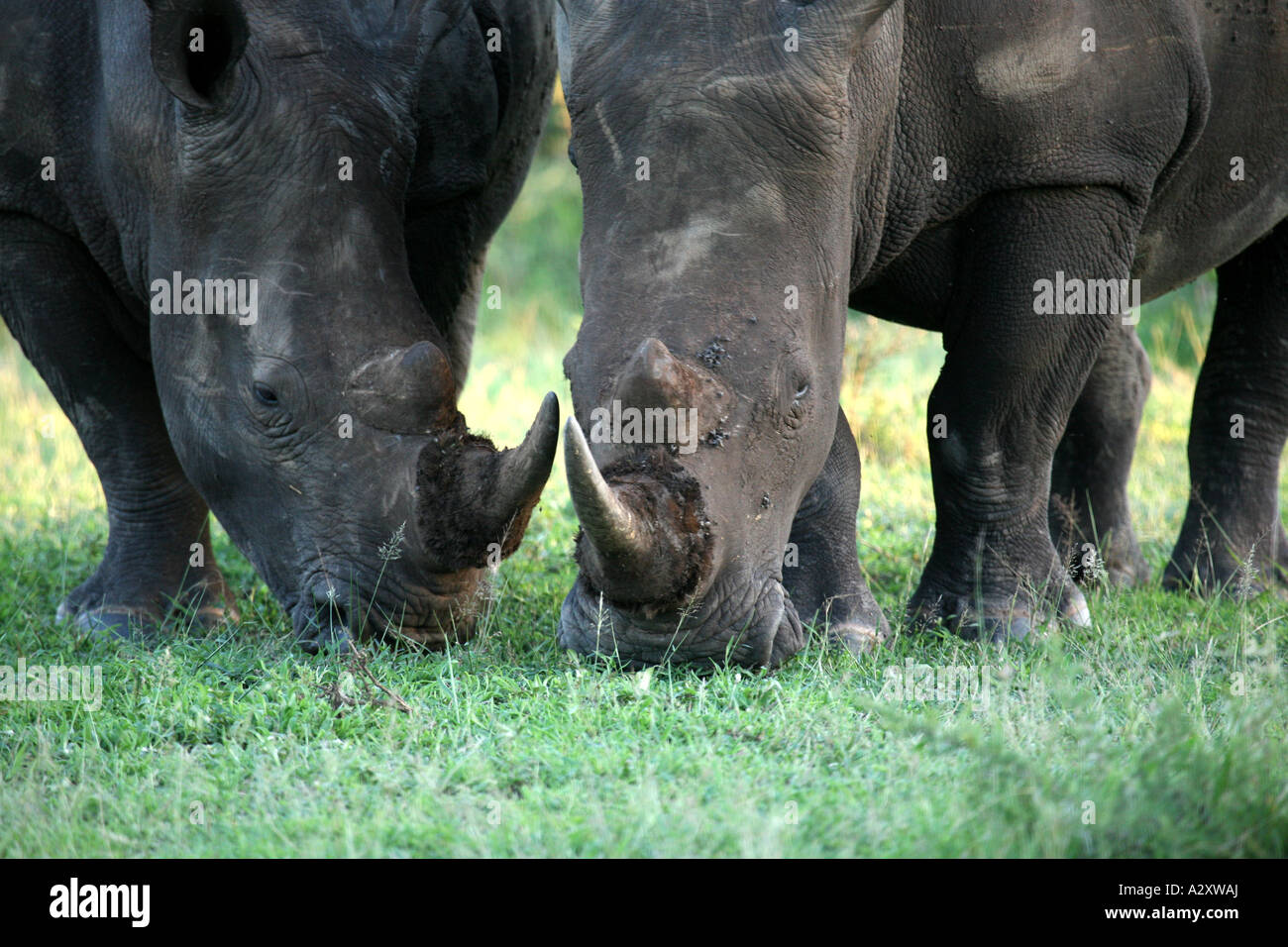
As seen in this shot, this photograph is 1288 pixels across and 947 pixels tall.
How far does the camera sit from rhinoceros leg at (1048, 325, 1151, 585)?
747 cm

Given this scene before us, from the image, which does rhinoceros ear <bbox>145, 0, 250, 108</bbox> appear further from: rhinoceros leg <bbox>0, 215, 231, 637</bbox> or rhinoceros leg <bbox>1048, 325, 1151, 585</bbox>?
rhinoceros leg <bbox>1048, 325, 1151, 585</bbox>

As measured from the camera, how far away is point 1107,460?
24.7ft

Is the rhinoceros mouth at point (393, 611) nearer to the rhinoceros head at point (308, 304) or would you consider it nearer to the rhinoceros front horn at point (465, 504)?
the rhinoceros head at point (308, 304)

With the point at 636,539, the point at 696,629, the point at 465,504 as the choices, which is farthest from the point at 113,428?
the point at 636,539

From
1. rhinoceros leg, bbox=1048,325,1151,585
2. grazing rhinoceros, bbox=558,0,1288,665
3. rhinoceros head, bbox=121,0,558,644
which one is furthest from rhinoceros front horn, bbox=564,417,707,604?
rhinoceros leg, bbox=1048,325,1151,585

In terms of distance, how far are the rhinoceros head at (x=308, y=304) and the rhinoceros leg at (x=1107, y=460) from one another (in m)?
3.35

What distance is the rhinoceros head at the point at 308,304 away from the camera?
507 cm

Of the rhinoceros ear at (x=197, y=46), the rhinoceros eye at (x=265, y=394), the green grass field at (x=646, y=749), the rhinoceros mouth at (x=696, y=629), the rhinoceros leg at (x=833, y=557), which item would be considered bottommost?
the green grass field at (x=646, y=749)

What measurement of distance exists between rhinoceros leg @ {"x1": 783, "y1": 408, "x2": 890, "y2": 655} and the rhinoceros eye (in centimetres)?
179

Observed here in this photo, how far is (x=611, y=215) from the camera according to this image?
4715 millimetres

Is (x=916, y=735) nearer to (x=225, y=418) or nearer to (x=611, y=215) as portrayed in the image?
(x=611, y=215)

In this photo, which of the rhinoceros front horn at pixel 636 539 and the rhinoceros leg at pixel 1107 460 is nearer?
the rhinoceros front horn at pixel 636 539

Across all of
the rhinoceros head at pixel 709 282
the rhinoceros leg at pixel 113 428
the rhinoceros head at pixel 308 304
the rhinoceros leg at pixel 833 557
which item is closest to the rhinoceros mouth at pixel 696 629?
the rhinoceros head at pixel 709 282

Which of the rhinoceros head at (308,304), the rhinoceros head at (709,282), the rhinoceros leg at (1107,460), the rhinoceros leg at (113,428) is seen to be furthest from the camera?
the rhinoceros leg at (1107,460)
